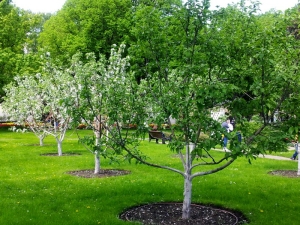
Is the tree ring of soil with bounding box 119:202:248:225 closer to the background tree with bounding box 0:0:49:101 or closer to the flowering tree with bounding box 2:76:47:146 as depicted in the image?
the flowering tree with bounding box 2:76:47:146

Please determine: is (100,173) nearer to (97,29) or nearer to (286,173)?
(286,173)

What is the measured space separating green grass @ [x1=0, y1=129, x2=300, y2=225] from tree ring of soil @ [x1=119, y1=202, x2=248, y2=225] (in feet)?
0.70

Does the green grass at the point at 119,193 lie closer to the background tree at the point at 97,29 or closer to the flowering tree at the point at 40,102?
the flowering tree at the point at 40,102

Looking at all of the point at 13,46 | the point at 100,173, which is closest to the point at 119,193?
the point at 100,173

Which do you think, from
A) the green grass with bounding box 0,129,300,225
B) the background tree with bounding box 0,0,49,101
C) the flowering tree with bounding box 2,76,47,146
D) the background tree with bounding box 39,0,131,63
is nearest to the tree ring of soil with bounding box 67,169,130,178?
the green grass with bounding box 0,129,300,225

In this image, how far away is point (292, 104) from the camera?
655 cm

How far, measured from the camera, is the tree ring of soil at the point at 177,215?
7.29 metres

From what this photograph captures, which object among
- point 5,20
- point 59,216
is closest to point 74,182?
point 59,216

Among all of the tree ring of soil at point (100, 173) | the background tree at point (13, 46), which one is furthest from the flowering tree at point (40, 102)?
the background tree at point (13, 46)

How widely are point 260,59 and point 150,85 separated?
2193 millimetres

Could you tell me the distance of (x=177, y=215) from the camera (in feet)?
25.1

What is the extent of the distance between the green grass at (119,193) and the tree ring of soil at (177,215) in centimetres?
21

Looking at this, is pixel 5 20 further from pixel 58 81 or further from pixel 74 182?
pixel 74 182

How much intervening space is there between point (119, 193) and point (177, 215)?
6.60 feet
